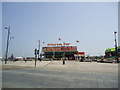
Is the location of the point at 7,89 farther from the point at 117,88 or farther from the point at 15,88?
the point at 117,88

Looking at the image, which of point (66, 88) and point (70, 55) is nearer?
point (66, 88)

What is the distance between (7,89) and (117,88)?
21.5ft

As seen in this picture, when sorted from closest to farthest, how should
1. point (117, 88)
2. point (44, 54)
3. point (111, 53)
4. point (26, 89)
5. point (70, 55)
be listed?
point (26, 89), point (117, 88), point (111, 53), point (70, 55), point (44, 54)

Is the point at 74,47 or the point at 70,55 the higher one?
the point at 74,47

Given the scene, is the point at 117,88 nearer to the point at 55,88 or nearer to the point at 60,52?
the point at 55,88

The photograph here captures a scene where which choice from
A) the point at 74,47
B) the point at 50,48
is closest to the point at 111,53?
the point at 74,47

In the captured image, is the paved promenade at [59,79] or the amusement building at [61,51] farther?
the amusement building at [61,51]

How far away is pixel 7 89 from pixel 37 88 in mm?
1695

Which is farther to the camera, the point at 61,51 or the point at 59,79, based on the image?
the point at 61,51

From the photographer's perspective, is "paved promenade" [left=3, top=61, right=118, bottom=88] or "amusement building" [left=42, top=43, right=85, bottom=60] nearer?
"paved promenade" [left=3, top=61, right=118, bottom=88]

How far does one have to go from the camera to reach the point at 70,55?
337ft

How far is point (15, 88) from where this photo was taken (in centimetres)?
700

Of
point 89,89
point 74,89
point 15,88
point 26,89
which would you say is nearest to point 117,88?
point 89,89

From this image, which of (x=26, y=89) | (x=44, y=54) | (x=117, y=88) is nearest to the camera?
(x=26, y=89)
